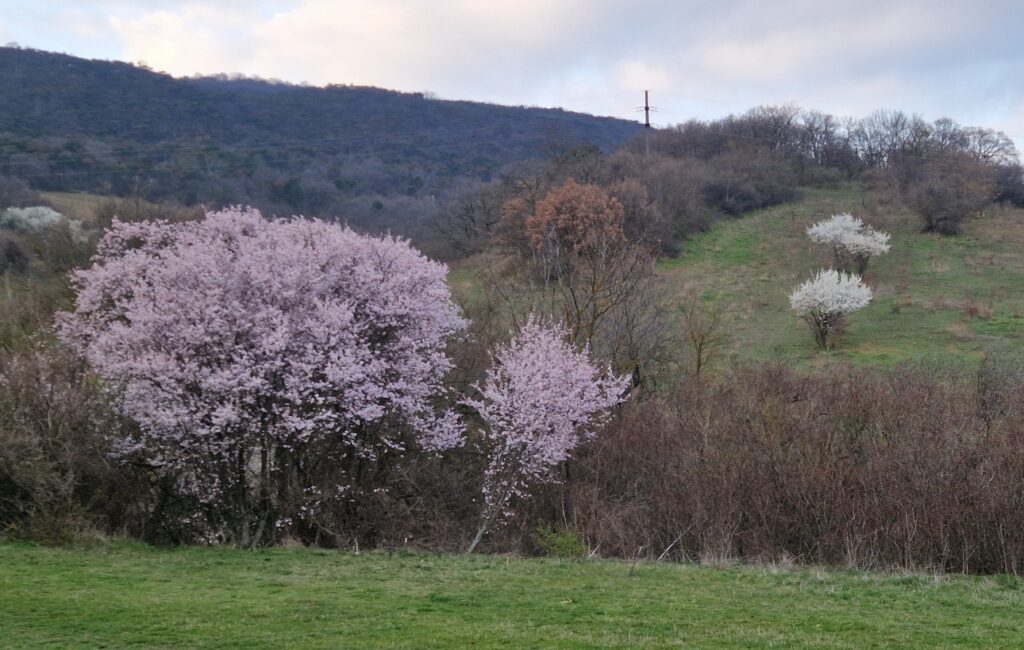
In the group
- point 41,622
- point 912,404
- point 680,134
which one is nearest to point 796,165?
point 680,134

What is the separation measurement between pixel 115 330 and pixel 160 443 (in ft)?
A: 7.47

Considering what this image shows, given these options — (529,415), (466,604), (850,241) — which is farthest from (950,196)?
(466,604)

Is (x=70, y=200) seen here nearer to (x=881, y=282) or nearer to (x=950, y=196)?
(x=881, y=282)

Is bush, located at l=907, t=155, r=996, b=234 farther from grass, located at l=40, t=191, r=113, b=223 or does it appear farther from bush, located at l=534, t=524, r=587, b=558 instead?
grass, located at l=40, t=191, r=113, b=223

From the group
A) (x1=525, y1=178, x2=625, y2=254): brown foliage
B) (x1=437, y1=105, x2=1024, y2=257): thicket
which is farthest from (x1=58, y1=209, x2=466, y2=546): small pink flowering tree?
(x1=437, y1=105, x2=1024, y2=257): thicket

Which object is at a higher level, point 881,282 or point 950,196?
point 950,196

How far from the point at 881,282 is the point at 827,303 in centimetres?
1026

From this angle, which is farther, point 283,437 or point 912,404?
point 912,404

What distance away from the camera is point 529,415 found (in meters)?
19.3

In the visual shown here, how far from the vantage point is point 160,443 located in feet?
55.4

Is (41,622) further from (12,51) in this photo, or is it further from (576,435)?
(12,51)

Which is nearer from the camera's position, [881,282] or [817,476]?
[817,476]

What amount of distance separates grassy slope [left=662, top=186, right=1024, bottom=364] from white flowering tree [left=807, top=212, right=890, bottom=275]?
82 cm

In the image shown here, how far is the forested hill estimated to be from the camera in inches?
2459
